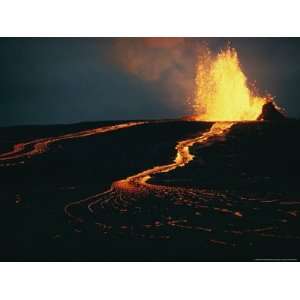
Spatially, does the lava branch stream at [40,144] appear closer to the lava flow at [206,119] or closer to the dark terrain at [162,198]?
the dark terrain at [162,198]

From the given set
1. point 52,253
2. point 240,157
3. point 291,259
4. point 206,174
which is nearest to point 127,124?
point 206,174

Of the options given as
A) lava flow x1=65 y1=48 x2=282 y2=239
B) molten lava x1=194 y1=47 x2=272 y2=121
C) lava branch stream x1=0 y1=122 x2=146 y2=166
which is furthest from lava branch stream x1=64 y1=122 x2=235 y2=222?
lava branch stream x1=0 y1=122 x2=146 y2=166

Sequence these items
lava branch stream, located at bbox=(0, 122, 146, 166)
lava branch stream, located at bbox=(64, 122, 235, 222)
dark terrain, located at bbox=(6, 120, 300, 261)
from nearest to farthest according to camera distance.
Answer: dark terrain, located at bbox=(6, 120, 300, 261) < lava branch stream, located at bbox=(64, 122, 235, 222) < lava branch stream, located at bbox=(0, 122, 146, 166)

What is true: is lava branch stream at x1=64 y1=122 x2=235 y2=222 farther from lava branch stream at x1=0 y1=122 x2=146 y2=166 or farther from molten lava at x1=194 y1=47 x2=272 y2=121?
lava branch stream at x1=0 y1=122 x2=146 y2=166

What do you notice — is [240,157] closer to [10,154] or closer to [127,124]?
[127,124]

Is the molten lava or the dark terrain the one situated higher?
the molten lava

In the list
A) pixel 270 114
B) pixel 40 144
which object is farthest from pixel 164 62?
pixel 40 144
